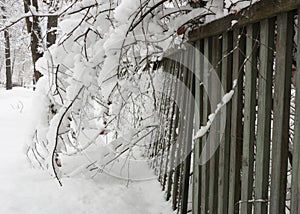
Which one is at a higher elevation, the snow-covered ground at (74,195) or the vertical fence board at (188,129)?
the vertical fence board at (188,129)

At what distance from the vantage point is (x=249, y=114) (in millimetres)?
1828

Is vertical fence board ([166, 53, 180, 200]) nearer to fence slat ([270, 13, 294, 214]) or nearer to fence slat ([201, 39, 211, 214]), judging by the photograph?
fence slat ([201, 39, 211, 214])

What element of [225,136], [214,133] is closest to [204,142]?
[214,133]

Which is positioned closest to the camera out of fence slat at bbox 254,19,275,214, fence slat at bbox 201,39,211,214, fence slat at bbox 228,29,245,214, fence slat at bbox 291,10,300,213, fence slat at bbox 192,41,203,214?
fence slat at bbox 291,10,300,213

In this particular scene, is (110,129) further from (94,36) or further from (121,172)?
(94,36)

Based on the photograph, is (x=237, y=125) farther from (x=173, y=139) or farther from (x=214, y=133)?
(x=173, y=139)

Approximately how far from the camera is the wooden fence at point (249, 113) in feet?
4.89

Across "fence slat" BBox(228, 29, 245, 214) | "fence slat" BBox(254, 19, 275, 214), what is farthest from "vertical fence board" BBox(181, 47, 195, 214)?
"fence slat" BBox(254, 19, 275, 214)

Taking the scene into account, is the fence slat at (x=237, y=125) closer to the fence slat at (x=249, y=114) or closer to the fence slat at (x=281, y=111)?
the fence slat at (x=249, y=114)

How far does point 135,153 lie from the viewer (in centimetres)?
555

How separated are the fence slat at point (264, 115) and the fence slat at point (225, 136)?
1.37 feet

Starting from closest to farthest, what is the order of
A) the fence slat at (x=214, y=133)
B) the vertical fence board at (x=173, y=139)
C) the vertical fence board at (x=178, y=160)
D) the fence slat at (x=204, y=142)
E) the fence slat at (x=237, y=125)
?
the fence slat at (x=237, y=125), the fence slat at (x=214, y=133), the fence slat at (x=204, y=142), the vertical fence board at (x=178, y=160), the vertical fence board at (x=173, y=139)

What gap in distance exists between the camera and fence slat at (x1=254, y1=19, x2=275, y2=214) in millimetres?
1650

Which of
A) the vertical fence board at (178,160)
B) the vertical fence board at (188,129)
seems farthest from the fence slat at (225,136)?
the vertical fence board at (178,160)
